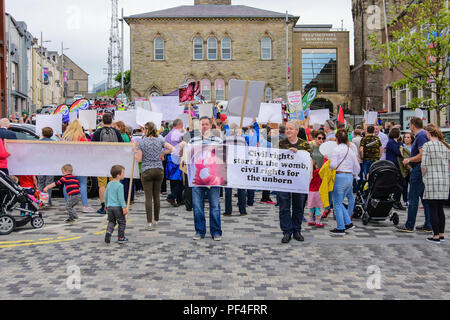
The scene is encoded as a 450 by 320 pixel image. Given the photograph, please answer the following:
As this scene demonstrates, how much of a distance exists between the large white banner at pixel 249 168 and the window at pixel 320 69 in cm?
4540

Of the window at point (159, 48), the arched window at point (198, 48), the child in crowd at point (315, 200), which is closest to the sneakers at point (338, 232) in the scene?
the child in crowd at point (315, 200)

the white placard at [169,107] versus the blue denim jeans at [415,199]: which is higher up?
the white placard at [169,107]

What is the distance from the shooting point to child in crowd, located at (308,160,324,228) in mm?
8969

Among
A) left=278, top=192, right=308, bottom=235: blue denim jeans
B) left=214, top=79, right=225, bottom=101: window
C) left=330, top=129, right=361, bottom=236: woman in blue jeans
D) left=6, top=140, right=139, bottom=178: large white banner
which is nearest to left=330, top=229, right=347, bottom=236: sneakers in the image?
left=330, top=129, right=361, bottom=236: woman in blue jeans

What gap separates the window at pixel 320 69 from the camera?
2048 inches

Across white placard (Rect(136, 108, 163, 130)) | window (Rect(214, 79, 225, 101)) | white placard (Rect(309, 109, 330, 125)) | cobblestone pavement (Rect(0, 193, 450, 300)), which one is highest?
window (Rect(214, 79, 225, 101))

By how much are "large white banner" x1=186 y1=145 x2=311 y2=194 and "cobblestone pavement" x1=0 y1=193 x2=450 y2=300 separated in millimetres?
910

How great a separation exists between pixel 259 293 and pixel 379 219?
16.1 feet

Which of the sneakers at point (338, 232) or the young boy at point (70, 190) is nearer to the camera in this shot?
the sneakers at point (338, 232)

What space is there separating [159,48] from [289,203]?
1748 inches

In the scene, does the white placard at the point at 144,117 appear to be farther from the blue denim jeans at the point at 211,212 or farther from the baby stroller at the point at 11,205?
the blue denim jeans at the point at 211,212

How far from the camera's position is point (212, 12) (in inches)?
2000

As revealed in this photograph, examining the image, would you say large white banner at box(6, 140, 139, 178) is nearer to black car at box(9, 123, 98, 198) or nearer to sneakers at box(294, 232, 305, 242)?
black car at box(9, 123, 98, 198)
